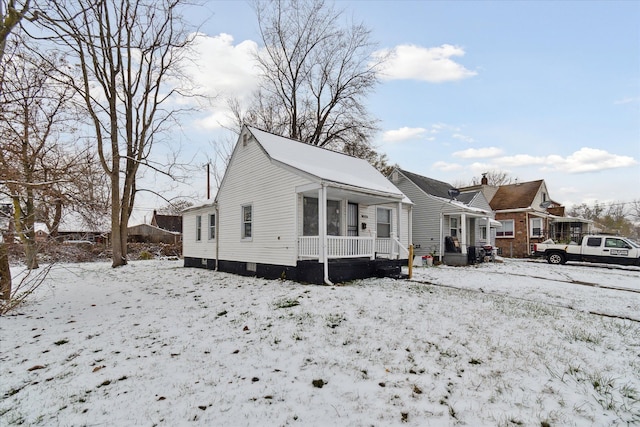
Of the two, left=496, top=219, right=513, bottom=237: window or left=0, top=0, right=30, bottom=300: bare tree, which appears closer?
left=0, top=0, right=30, bottom=300: bare tree

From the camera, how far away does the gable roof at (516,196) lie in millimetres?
24141

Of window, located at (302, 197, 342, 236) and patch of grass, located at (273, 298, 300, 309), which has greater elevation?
window, located at (302, 197, 342, 236)

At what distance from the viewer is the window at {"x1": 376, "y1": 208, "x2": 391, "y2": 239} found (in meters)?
14.3

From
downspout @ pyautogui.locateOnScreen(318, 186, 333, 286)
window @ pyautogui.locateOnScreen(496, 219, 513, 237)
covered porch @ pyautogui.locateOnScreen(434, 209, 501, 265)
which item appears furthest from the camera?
window @ pyautogui.locateOnScreen(496, 219, 513, 237)

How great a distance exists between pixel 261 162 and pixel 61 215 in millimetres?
6090

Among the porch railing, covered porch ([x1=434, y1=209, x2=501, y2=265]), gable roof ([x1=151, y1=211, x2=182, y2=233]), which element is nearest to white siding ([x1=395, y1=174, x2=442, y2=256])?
covered porch ([x1=434, y1=209, x2=501, y2=265])

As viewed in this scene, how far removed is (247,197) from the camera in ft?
40.9

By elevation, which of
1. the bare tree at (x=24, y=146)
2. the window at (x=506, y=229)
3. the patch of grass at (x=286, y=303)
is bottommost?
the patch of grass at (x=286, y=303)

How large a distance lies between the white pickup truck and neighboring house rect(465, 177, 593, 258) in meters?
5.68

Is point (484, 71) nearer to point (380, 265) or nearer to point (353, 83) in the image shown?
point (380, 265)

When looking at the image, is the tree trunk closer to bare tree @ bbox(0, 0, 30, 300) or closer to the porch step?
bare tree @ bbox(0, 0, 30, 300)

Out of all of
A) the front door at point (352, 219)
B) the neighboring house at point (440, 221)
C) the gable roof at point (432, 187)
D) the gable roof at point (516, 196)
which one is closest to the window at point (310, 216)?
the front door at point (352, 219)

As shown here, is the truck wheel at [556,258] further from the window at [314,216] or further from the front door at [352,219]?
the window at [314,216]

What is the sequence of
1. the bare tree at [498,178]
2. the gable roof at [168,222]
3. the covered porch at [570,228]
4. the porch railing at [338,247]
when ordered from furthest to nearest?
the bare tree at [498,178]
the gable roof at [168,222]
the covered porch at [570,228]
the porch railing at [338,247]
